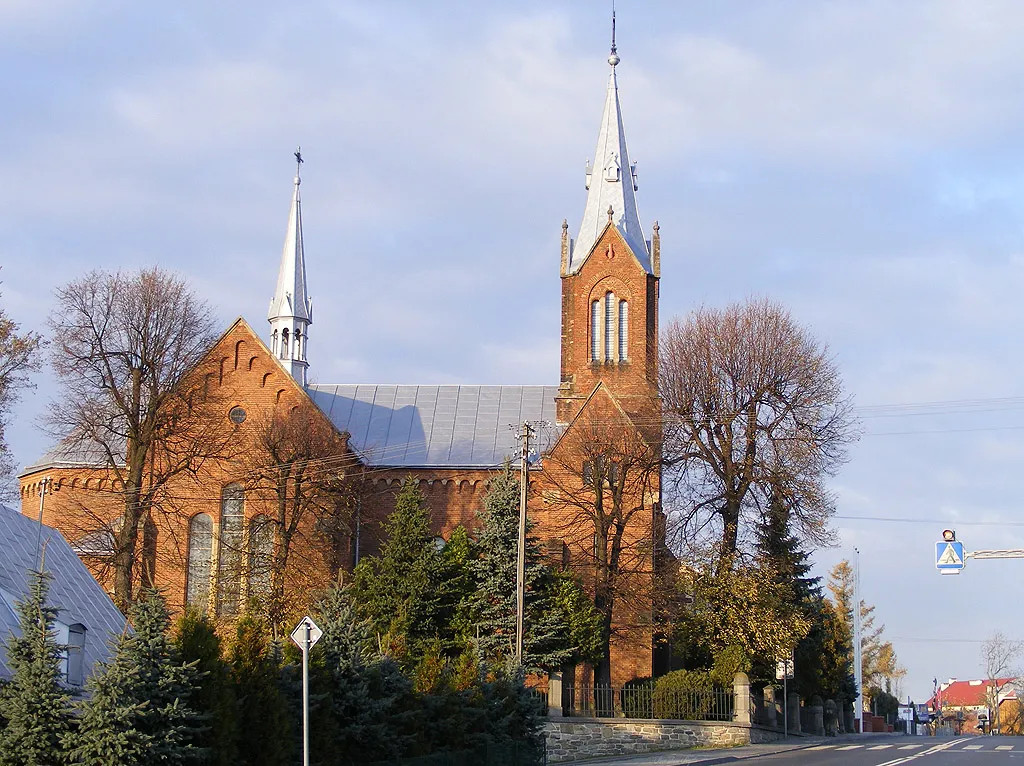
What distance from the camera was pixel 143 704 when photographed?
1446 cm

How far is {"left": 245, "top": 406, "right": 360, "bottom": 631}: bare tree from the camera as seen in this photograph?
43281 millimetres

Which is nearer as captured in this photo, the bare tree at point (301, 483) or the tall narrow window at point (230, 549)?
the tall narrow window at point (230, 549)

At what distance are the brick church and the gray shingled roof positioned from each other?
14.9m

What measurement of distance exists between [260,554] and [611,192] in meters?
22.1

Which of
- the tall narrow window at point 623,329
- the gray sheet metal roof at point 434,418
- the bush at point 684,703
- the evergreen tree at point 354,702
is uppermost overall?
the tall narrow window at point 623,329

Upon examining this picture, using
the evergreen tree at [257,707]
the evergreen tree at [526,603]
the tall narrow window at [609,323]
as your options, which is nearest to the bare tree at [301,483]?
the evergreen tree at [526,603]

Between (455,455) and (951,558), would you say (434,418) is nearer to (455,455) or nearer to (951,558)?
(455,455)

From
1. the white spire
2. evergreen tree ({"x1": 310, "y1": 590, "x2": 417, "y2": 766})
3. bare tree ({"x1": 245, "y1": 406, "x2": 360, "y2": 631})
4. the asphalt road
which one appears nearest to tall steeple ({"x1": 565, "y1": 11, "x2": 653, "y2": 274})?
the white spire

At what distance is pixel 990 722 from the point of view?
4360 inches

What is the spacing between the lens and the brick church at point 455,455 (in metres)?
42.8

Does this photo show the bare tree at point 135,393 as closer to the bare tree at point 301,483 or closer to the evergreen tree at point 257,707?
the bare tree at point 301,483

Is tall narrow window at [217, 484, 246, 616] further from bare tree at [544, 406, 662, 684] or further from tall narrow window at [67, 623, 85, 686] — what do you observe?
tall narrow window at [67, 623, 85, 686]

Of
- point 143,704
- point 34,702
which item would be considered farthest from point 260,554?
point 143,704

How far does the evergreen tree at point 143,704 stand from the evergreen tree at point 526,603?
71.7ft
